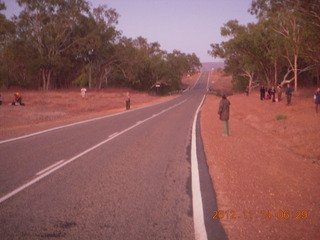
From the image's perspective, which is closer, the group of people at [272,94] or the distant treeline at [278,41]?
the distant treeline at [278,41]

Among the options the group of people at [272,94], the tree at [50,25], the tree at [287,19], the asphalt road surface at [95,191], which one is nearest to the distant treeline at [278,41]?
the tree at [287,19]

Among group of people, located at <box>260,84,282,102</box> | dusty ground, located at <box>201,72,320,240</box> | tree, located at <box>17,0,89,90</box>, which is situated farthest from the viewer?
tree, located at <box>17,0,89,90</box>

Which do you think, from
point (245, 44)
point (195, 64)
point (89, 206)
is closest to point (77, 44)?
point (245, 44)

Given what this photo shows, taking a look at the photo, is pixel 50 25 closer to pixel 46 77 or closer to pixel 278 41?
pixel 46 77

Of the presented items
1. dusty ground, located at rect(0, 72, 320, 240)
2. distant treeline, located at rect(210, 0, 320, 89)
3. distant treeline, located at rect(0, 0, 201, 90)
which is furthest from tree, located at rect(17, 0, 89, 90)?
dusty ground, located at rect(0, 72, 320, 240)

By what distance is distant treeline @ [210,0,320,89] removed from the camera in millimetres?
21438

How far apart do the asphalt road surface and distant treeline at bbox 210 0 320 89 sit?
59.3 feet

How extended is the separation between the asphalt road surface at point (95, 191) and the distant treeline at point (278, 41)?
1807 cm

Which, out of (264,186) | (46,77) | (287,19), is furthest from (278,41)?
(46,77)

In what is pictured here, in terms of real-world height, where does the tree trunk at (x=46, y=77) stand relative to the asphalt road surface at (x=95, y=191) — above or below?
Answer: above

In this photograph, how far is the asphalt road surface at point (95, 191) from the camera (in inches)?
148

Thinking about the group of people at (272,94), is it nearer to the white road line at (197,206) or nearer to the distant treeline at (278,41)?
the distant treeline at (278,41)

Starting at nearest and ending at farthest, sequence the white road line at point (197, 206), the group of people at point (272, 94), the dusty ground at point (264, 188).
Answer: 1. the white road line at point (197, 206)
2. the dusty ground at point (264, 188)
3. the group of people at point (272, 94)

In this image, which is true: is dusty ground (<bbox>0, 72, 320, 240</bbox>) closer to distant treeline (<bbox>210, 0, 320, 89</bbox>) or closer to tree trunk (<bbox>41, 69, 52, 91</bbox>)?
distant treeline (<bbox>210, 0, 320, 89</bbox>)
